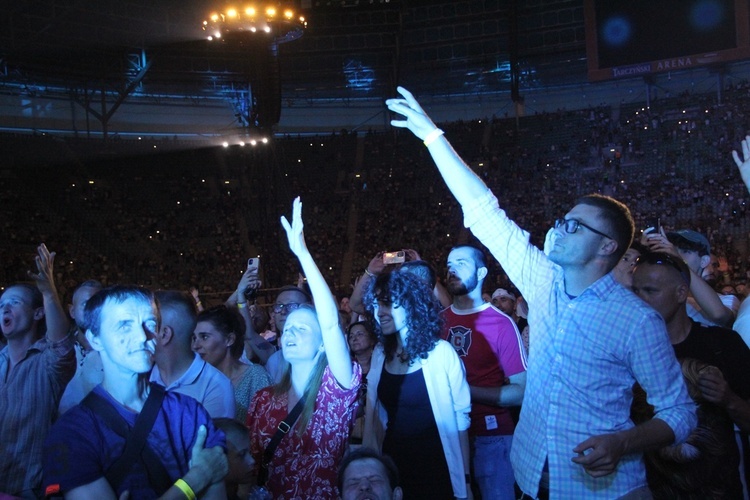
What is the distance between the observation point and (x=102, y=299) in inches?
94.3

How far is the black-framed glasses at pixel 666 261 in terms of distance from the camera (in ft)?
11.1

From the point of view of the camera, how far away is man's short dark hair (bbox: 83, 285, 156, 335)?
2.38 meters

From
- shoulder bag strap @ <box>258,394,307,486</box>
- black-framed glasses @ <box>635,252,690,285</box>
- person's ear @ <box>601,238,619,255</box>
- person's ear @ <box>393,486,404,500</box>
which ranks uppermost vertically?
person's ear @ <box>601,238,619,255</box>

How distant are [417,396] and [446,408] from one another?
144 mm

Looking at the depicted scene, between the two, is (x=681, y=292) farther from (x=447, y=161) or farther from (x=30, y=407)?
(x=30, y=407)

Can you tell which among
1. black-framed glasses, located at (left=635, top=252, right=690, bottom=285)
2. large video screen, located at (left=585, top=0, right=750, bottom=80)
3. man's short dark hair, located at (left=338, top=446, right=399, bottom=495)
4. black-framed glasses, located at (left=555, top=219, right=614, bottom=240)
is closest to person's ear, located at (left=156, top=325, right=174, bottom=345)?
man's short dark hair, located at (left=338, top=446, right=399, bottom=495)

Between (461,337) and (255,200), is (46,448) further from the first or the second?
(255,200)

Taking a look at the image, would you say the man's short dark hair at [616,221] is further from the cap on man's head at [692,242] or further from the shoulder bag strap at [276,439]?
the cap on man's head at [692,242]

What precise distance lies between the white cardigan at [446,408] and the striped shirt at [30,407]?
60.3 inches

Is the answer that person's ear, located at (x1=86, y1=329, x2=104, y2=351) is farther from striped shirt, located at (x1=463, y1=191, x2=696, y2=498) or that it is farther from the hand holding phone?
the hand holding phone

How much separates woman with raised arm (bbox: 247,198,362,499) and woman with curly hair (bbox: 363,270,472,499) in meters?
0.29

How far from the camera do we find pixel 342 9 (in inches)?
1108

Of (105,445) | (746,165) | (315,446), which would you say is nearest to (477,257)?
(746,165)

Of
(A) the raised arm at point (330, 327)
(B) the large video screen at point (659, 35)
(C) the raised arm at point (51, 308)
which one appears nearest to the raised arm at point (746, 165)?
(A) the raised arm at point (330, 327)
